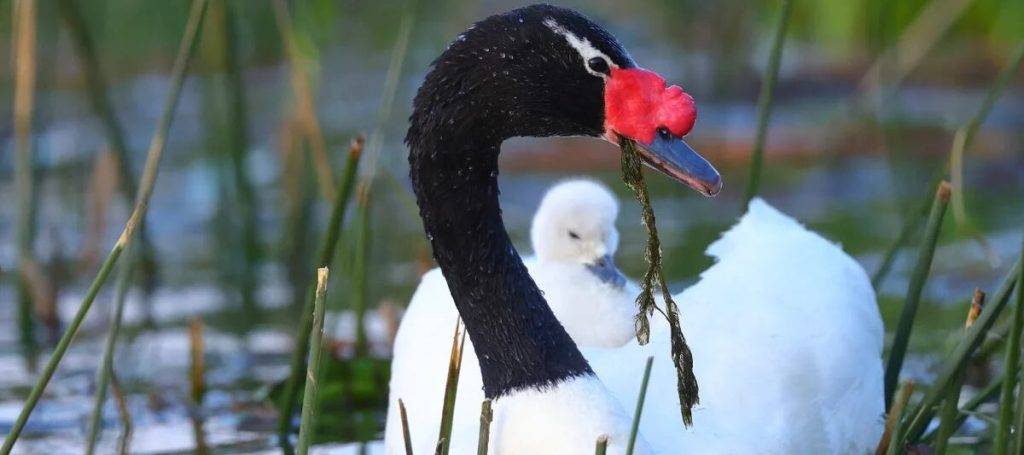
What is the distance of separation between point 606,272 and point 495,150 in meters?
1.80

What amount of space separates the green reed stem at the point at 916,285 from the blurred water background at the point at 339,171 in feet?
1.92

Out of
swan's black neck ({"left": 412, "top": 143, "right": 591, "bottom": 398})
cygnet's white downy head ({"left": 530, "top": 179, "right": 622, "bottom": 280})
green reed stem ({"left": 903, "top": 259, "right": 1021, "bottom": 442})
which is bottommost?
green reed stem ({"left": 903, "top": 259, "right": 1021, "bottom": 442})

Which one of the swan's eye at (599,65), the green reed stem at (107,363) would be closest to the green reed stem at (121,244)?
the green reed stem at (107,363)

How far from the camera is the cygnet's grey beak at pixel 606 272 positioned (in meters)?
5.70

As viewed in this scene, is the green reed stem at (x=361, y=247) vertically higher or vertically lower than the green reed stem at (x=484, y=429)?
higher

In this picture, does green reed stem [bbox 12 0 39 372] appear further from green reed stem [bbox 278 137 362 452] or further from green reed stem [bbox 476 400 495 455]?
green reed stem [bbox 476 400 495 455]

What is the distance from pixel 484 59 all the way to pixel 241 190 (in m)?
3.67

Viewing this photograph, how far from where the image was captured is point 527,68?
3.89 m

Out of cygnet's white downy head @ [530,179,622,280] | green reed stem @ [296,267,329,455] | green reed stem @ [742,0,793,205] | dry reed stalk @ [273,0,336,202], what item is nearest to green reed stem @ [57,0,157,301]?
dry reed stalk @ [273,0,336,202]

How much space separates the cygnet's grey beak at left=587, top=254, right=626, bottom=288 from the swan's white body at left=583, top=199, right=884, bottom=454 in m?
0.61

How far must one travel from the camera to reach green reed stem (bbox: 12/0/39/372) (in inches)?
229

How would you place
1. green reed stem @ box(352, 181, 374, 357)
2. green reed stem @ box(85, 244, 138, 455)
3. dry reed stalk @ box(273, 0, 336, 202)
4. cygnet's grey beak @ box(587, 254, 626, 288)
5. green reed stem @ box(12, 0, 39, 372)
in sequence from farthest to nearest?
dry reed stalk @ box(273, 0, 336, 202) → green reed stem @ box(12, 0, 39, 372) → cygnet's grey beak @ box(587, 254, 626, 288) → green reed stem @ box(352, 181, 374, 357) → green reed stem @ box(85, 244, 138, 455)

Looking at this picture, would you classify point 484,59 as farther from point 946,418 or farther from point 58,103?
point 58,103

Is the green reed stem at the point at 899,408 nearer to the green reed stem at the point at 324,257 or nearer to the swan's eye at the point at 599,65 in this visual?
the swan's eye at the point at 599,65
